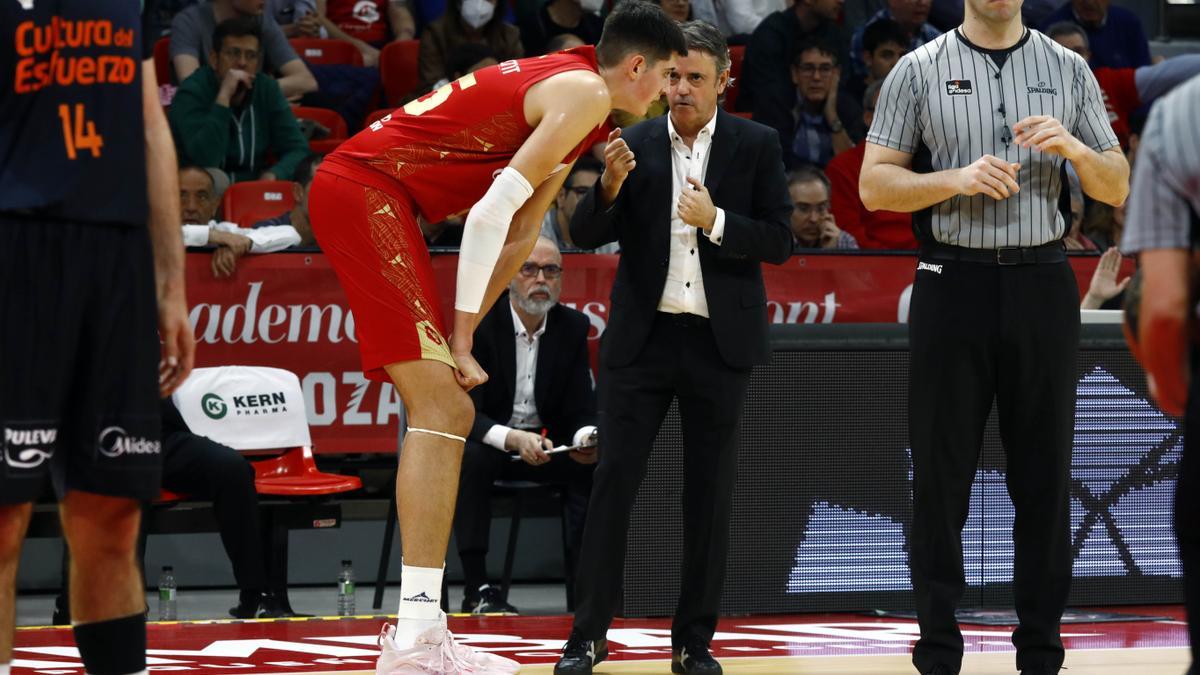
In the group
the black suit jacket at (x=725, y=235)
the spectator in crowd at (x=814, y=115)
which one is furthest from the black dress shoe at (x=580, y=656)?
the spectator in crowd at (x=814, y=115)

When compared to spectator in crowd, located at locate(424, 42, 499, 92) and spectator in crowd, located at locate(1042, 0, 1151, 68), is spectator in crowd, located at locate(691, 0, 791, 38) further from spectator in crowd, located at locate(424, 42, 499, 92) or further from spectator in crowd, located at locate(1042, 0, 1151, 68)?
spectator in crowd, located at locate(424, 42, 499, 92)

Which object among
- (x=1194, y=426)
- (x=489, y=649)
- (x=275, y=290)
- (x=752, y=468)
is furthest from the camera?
(x=275, y=290)

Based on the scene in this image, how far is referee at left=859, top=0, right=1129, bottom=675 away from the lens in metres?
4.57

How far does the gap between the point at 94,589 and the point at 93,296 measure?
1.96ft

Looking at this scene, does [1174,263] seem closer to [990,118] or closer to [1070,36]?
[990,118]

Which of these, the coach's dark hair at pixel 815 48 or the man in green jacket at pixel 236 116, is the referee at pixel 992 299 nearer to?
the man in green jacket at pixel 236 116

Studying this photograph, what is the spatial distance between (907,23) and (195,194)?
552 cm

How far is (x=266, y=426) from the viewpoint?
23.8ft

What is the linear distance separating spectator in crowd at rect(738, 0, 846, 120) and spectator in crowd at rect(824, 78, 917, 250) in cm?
77

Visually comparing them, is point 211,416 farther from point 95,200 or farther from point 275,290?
point 95,200

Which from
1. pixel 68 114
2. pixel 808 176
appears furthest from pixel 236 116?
pixel 68 114

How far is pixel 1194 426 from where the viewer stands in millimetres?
2516

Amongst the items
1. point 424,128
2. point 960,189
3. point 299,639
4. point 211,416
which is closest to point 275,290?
point 211,416

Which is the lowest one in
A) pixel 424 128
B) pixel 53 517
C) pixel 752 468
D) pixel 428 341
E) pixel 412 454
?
pixel 53 517
